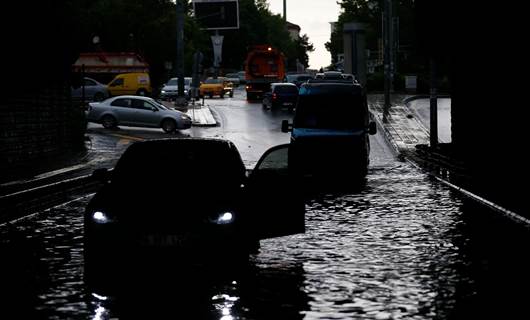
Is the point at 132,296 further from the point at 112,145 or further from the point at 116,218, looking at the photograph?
the point at 112,145

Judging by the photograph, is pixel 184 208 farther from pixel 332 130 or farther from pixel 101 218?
pixel 332 130

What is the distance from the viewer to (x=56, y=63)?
113 feet

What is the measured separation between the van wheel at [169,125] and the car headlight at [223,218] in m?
35.8

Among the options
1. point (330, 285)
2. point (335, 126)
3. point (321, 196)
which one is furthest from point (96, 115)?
point (330, 285)

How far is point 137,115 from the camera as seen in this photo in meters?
47.5

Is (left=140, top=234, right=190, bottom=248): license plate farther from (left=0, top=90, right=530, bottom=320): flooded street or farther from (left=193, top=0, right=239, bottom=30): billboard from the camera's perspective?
(left=193, top=0, right=239, bottom=30): billboard

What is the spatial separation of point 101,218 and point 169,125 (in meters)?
35.9

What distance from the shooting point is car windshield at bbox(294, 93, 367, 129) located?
95.5 feet

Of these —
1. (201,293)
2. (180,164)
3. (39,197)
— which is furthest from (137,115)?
(201,293)

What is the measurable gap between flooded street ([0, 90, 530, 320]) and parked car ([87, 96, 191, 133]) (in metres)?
28.9

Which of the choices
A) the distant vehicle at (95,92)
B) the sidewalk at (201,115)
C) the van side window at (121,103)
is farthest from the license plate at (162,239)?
the distant vehicle at (95,92)

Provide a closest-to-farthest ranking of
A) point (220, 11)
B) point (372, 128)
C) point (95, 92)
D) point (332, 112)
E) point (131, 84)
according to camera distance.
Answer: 1. point (372, 128)
2. point (332, 112)
3. point (95, 92)
4. point (131, 84)
5. point (220, 11)

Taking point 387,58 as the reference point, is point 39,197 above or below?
below

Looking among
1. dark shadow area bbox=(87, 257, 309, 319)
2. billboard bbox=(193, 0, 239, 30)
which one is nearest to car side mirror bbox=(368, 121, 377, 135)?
dark shadow area bbox=(87, 257, 309, 319)
